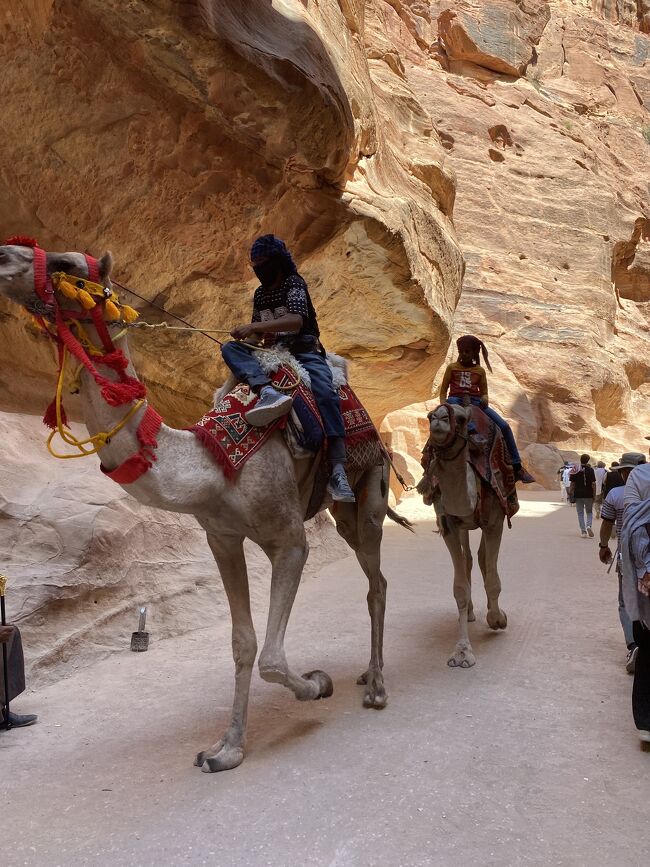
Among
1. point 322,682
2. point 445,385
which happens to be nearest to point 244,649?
point 322,682

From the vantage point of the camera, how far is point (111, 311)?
3.56 metres

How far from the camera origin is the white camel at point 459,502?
5.70m

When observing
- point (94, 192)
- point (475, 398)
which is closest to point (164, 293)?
point (94, 192)

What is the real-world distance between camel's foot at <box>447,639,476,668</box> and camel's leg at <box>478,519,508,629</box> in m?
0.87

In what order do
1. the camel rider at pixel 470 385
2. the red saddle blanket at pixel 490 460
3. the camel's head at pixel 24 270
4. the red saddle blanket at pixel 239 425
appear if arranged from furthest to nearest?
the camel rider at pixel 470 385
the red saddle blanket at pixel 490 460
the red saddle blanket at pixel 239 425
the camel's head at pixel 24 270

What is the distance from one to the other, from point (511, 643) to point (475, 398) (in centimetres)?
225

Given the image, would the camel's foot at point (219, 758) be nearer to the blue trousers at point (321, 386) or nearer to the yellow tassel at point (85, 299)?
the blue trousers at point (321, 386)

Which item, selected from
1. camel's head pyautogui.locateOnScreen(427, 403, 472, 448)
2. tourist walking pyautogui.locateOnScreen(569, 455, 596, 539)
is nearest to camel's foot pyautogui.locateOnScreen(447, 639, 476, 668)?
camel's head pyautogui.locateOnScreen(427, 403, 472, 448)

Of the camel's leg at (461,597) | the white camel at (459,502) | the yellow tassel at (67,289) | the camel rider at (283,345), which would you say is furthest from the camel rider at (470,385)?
the yellow tassel at (67,289)

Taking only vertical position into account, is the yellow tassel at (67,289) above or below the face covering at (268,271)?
below

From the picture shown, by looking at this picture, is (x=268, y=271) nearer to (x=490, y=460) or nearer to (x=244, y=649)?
(x=244, y=649)

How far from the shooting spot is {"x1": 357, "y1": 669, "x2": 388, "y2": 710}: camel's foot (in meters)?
4.57

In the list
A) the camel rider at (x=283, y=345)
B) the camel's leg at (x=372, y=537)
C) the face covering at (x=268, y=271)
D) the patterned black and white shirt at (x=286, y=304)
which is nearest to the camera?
the camel rider at (x=283, y=345)

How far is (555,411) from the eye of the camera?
30.8 meters
